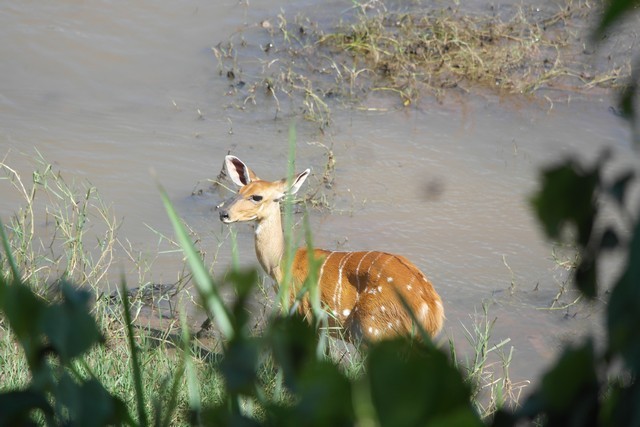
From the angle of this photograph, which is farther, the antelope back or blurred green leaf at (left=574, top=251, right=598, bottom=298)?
the antelope back

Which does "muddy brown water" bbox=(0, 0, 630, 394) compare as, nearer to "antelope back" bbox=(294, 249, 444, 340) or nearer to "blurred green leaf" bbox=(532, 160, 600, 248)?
"antelope back" bbox=(294, 249, 444, 340)

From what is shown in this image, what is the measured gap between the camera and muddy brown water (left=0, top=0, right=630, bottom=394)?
6012mm

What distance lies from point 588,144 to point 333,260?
10.2ft

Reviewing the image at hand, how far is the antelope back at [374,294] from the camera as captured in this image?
4.76 meters

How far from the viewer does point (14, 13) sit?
28.3 ft

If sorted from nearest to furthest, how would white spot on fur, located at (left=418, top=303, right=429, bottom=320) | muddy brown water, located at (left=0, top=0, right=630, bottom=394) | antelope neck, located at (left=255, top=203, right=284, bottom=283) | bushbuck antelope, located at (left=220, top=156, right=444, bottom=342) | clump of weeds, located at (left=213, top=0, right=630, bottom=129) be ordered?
white spot on fur, located at (left=418, top=303, right=429, bottom=320) < bushbuck antelope, located at (left=220, top=156, right=444, bottom=342) < antelope neck, located at (left=255, top=203, right=284, bottom=283) < muddy brown water, located at (left=0, top=0, right=630, bottom=394) < clump of weeds, located at (left=213, top=0, right=630, bottom=129)

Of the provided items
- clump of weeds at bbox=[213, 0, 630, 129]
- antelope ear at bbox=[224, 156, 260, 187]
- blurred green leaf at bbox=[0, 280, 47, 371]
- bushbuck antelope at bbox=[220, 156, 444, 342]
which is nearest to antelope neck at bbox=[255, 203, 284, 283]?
bushbuck antelope at bbox=[220, 156, 444, 342]

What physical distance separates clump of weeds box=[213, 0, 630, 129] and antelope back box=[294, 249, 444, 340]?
8.51 feet

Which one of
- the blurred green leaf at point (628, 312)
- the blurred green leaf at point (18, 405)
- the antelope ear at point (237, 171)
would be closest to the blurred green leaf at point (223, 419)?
the blurred green leaf at point (18, 405)

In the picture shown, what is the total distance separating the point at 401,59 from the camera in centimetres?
806

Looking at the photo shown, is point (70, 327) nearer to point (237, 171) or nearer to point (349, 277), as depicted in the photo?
point (349, 277)

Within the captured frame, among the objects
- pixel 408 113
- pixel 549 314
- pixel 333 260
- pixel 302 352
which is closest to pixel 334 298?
pixel 333 260

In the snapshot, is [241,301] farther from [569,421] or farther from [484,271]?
[484,271]

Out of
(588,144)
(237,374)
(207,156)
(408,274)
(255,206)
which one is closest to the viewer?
(237,374)
